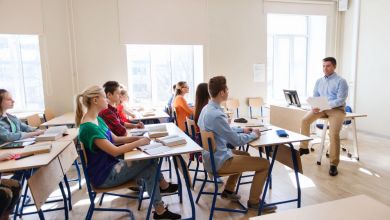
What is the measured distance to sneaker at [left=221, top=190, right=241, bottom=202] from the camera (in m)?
2.97

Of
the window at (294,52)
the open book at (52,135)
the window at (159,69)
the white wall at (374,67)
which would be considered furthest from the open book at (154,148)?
the white wall at (374,67)

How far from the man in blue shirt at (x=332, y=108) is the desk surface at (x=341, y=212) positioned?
2744 mm

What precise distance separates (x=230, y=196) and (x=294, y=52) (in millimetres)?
5169

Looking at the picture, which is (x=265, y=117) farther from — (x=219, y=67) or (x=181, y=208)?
(x=181, y=208)

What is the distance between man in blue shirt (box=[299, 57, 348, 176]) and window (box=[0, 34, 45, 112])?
4984 millimetres

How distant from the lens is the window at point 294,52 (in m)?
6.77

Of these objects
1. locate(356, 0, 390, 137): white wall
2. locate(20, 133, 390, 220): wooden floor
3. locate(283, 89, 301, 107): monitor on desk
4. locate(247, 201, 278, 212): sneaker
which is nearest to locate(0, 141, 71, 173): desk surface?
locate(20, 133, 390, 220): wooden floor

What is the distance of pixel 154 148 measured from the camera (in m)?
2.28

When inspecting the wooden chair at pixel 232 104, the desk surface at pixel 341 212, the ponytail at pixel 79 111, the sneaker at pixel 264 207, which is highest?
the ponytail at pixel 79 111

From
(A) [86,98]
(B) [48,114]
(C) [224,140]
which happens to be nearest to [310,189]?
(C) [224,140]

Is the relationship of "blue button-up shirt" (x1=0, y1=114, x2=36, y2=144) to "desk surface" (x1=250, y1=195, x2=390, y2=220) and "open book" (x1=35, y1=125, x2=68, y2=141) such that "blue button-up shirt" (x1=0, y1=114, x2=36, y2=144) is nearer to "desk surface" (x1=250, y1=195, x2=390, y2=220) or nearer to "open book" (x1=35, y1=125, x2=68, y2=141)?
"open book" (x1=35, y1=125, x2=68, y2=141)

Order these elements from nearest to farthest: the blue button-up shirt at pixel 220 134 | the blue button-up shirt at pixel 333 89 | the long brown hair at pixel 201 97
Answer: the blue button-up shirt at pixel 220 134, the long brown hair at pixel 201 97, the blue button-up shirt at pixel 333 89

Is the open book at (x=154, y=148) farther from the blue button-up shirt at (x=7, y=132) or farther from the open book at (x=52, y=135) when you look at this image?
the blue button-up shirt at (x=7, y=132)

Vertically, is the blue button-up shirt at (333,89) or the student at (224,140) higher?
the blue button-up shirt at (333,89)
